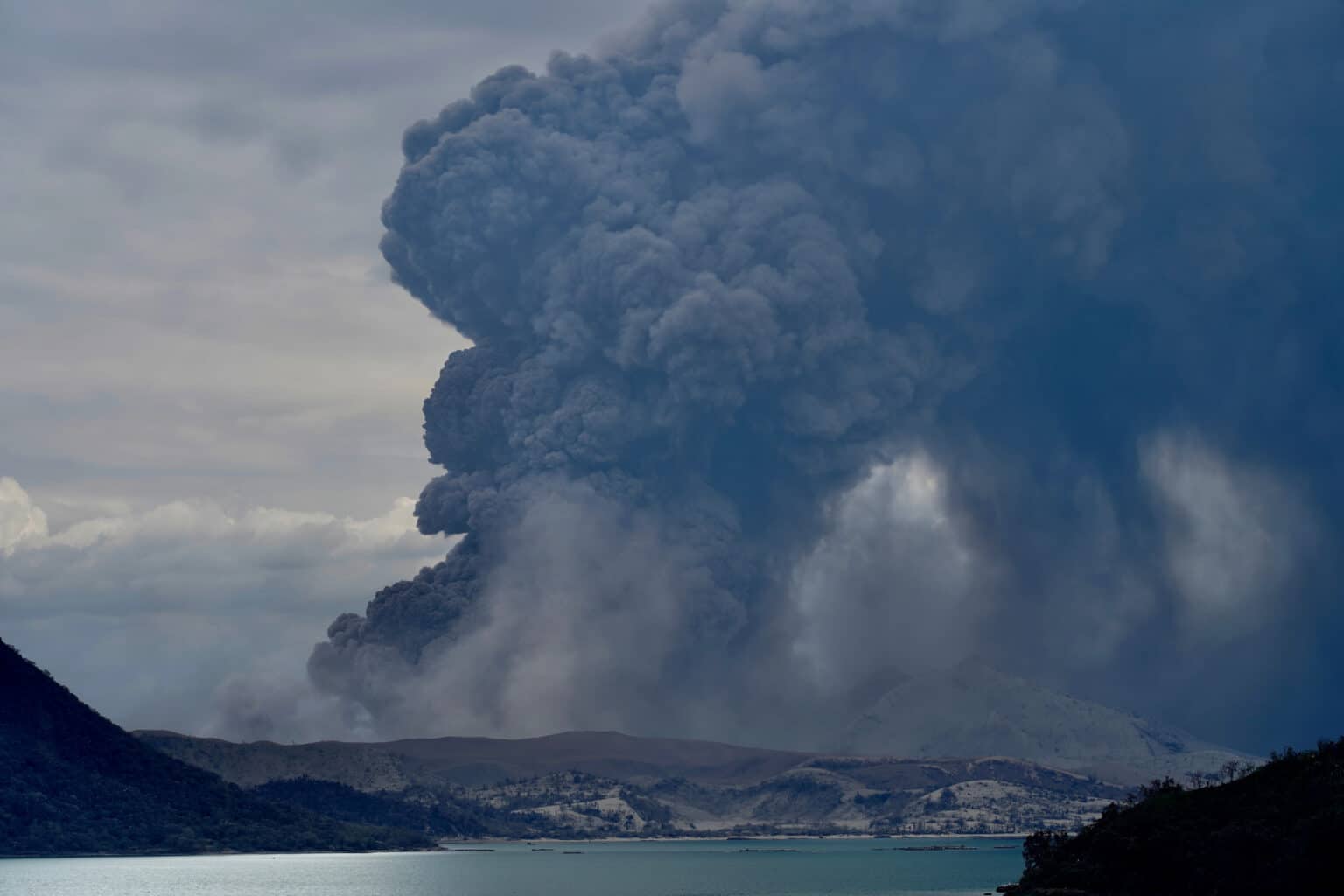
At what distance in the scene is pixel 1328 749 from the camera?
134625mm

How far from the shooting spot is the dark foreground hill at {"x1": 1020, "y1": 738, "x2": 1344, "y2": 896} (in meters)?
113

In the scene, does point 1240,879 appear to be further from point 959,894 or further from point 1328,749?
point 959,894

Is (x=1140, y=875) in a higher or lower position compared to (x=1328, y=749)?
lower

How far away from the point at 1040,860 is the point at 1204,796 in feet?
63.7

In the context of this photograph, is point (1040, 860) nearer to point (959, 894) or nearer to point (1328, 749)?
point (1328, 749)

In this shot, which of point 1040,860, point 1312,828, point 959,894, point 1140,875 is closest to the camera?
point 1312,828

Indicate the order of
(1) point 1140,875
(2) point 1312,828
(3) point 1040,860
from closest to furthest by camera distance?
(2) point 1312,828 → (1) point 1140,875 → (3) point 1040,860

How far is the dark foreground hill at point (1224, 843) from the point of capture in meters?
113

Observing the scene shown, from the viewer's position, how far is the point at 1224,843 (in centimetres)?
12100

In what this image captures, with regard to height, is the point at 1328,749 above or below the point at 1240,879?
above

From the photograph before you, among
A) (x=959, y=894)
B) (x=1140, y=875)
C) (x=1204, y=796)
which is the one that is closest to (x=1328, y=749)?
(x=1204, y=796)

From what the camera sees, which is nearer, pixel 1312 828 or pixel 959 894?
pixel 1312 828

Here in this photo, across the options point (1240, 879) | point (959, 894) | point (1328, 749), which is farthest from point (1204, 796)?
point (959, 894)

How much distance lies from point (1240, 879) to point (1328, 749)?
23252 mm
